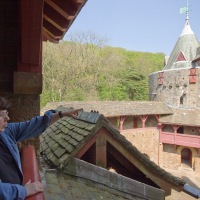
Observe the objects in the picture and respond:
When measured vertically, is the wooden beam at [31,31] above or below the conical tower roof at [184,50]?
below

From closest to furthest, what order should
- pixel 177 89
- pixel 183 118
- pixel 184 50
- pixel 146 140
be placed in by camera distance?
1. pixel 183 118
2. pixel 146 140
3. pixel 177 89
4. pixel 184 50

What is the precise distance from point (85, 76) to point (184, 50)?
473 inches

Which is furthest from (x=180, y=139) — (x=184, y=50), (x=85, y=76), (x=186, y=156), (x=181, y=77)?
(x=85, y=76)

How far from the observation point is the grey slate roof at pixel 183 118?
16.4 meters

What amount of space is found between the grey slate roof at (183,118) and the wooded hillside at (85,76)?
999 cm

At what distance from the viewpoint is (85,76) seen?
28281 mm

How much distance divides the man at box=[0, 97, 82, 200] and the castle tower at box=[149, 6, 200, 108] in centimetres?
1828

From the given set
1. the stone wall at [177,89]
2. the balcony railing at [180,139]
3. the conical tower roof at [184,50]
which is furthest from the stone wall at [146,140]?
the conical tower roof at [184,50]

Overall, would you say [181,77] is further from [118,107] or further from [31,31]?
[31,31]

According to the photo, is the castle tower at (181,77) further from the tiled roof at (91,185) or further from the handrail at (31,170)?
the handrail at (31,170)

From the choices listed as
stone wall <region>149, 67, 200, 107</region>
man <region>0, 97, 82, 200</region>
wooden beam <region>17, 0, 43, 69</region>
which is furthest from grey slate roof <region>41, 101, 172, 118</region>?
man <region>0, 97, 82, 200</region>

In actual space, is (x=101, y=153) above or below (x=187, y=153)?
above

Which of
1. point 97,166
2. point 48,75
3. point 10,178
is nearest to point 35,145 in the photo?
point 97,166

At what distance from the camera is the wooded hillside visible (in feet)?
84.0
